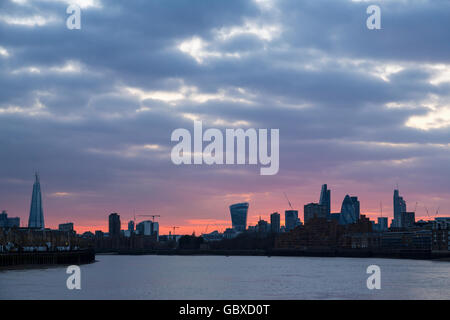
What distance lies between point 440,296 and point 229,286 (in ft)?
131

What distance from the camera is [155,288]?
399 ft

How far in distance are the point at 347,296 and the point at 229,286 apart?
97.3 ft

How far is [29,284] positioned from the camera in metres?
124

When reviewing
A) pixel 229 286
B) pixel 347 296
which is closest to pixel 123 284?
pixel 229 286
